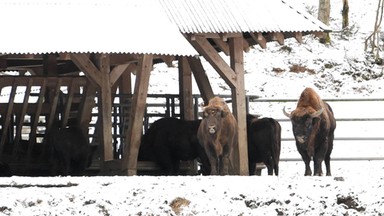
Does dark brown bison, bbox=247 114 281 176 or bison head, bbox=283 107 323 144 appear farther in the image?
dark brown bison, bbox=247 114 281 176

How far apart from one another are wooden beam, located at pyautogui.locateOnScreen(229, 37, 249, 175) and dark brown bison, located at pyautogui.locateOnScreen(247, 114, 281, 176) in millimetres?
430

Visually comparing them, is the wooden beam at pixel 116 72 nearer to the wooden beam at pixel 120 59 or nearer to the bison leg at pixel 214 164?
the wooden beam at pixel 120 59

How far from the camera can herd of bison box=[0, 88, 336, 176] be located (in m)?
23.0

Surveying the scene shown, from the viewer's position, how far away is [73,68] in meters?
30.2

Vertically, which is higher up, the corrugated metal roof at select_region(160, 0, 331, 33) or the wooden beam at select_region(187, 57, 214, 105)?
the corrugated metal roof at select_region(160, 0, 331, 33)

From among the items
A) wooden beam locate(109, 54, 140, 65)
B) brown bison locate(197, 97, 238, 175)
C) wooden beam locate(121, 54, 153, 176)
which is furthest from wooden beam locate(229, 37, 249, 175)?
wooden beam locate(109, 54, 140, 65)

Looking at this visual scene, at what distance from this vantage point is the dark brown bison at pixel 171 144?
25.8 metres

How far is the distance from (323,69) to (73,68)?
13246 mm

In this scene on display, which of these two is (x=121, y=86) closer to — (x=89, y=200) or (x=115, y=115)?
(x=115, y=115)

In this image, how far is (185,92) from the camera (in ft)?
89.4

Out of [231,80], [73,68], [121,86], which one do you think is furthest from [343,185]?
[73,68]

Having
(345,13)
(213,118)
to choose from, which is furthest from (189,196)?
(345,13)

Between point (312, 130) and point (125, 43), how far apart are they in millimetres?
3542

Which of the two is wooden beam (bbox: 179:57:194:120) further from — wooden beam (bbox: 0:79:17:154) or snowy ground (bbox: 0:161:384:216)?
snowy ground (bbox: 0:161:384:216)
